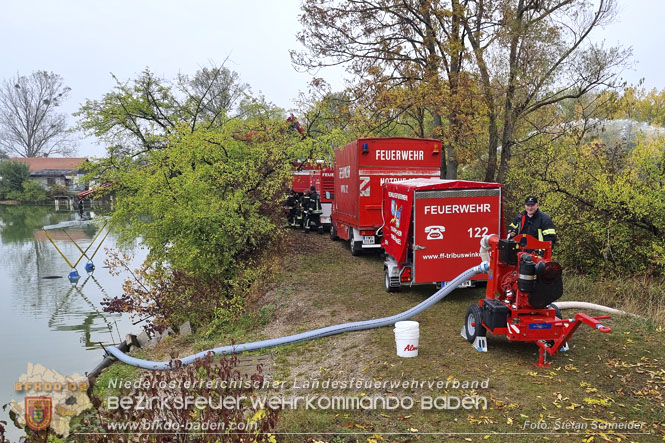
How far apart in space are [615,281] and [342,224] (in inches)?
366

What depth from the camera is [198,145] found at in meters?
15.3

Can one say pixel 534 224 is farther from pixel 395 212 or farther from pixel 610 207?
pixel 610 207

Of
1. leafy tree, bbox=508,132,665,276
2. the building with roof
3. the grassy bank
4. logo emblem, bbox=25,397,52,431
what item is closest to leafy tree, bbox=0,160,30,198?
the building with roof

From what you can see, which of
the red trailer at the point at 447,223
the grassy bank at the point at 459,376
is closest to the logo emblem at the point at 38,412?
the grassy bank at the point at 459,376

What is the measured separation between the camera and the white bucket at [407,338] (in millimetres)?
6504

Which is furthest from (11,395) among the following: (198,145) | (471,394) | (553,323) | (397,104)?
(397,104)

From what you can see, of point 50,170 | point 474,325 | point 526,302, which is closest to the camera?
point 526,302

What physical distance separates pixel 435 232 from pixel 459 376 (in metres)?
4.10

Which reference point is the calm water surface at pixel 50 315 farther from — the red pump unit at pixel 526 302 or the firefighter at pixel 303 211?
the firefighter at pixel 303 211

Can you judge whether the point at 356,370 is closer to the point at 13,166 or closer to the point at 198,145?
the point at 198,145

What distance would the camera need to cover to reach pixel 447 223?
962cm

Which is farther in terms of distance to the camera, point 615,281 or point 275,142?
point 275,142

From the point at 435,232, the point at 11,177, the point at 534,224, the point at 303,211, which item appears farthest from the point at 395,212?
the point at 11,177

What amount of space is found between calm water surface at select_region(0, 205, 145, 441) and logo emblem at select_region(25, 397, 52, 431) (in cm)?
633
